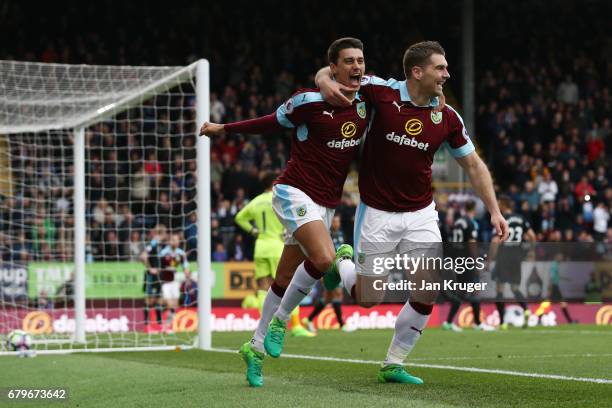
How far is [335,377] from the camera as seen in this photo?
841 cm

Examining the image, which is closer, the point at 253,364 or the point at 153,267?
the point at 253,364

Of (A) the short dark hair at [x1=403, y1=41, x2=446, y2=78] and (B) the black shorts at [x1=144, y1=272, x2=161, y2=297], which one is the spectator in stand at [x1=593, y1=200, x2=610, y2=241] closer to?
(B) the black shorts at [x1=144, y1=272, x2=161, y2=297]

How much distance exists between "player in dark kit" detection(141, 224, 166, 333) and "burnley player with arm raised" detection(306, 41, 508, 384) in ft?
31.6

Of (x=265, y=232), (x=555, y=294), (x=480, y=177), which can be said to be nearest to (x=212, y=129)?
(x=480, y=177)

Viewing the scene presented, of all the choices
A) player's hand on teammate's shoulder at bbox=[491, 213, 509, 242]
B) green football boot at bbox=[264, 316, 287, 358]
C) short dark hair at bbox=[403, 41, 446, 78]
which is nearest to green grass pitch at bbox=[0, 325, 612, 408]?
green football boot at bbox=[264, 316, 287, 358]

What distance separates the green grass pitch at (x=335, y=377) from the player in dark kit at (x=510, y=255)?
427cm

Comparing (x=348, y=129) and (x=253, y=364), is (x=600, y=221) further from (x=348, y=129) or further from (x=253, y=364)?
(x=253, y=364)

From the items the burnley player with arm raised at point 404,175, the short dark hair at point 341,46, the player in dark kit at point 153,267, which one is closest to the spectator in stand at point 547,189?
the player in dark kit at point 153,267

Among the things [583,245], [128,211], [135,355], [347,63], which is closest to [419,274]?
[347,63]

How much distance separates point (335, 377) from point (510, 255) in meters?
10.7

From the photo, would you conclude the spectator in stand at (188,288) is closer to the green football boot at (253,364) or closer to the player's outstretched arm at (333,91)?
the green football boot at (253,364)

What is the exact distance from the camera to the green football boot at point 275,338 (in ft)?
24.9

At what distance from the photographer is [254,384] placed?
767cm

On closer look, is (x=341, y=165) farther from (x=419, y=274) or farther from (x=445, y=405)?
(x=445, y=405)
